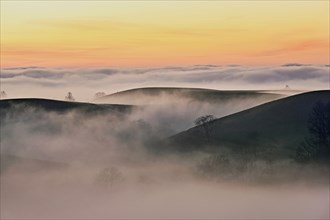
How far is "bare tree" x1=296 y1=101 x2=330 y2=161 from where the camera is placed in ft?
538

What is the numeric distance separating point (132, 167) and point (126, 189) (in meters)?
15.0

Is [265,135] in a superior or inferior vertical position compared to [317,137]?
superior

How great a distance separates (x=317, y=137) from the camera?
17350 cm

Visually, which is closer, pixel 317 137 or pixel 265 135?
pixel 317 137

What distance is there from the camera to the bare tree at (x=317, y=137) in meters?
164

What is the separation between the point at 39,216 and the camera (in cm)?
15988

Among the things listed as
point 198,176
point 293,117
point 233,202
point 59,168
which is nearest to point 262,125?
point 293,117

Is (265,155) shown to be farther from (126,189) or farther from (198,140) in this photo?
(126,189)

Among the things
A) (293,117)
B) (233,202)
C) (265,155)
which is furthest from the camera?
(293,117)

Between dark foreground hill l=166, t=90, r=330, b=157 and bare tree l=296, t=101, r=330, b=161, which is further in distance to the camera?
dark foreground hill l=166, t=90, r=330, b=157

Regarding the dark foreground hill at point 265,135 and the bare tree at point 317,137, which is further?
the dark foreground hill at point 265,135

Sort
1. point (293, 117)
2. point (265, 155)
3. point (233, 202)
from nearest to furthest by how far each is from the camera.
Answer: point (233, 202)
point (265, 155)
point (293, 117)

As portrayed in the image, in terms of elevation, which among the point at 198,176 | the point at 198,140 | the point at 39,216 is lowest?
the point at 39,216

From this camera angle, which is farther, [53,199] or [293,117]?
[293,117]
